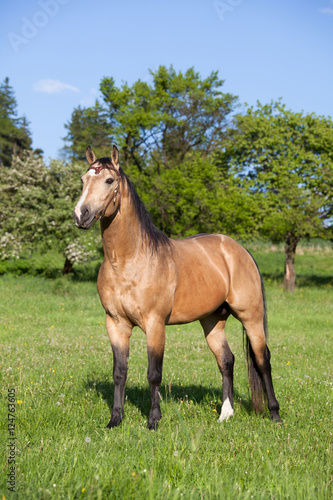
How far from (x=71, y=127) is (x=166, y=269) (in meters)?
69.0

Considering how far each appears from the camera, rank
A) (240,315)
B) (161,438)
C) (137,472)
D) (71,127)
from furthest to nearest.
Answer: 1. (71,127)
2. (240,315)
3. (161,438)
4. (137,472)

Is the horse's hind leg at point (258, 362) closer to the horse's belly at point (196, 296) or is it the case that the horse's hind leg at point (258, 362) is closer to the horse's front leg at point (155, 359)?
the horse's belly at point (196, 296)

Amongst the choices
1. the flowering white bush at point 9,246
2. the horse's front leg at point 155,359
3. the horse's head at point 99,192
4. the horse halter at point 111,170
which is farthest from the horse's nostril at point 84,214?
the flowering white bush at point 9,246

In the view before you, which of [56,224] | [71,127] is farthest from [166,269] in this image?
[71,127]

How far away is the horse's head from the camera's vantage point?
161 inches

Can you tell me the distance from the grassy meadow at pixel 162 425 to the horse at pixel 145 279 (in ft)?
1.34

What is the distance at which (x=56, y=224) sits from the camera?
2120 centimetres

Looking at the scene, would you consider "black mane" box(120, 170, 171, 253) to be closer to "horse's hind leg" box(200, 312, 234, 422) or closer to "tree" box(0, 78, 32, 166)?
"horse's hind leg" box(200, 312, 234, 422)

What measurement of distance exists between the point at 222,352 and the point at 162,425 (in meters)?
1.58

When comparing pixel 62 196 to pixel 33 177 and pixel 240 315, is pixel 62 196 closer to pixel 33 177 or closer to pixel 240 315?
pixel 33 177

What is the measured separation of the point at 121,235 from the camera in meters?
4.73

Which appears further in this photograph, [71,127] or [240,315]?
[71,127]

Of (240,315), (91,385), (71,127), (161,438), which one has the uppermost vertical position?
(71,127)

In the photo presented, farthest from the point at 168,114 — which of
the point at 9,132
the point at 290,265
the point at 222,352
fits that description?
the point at 9,132
